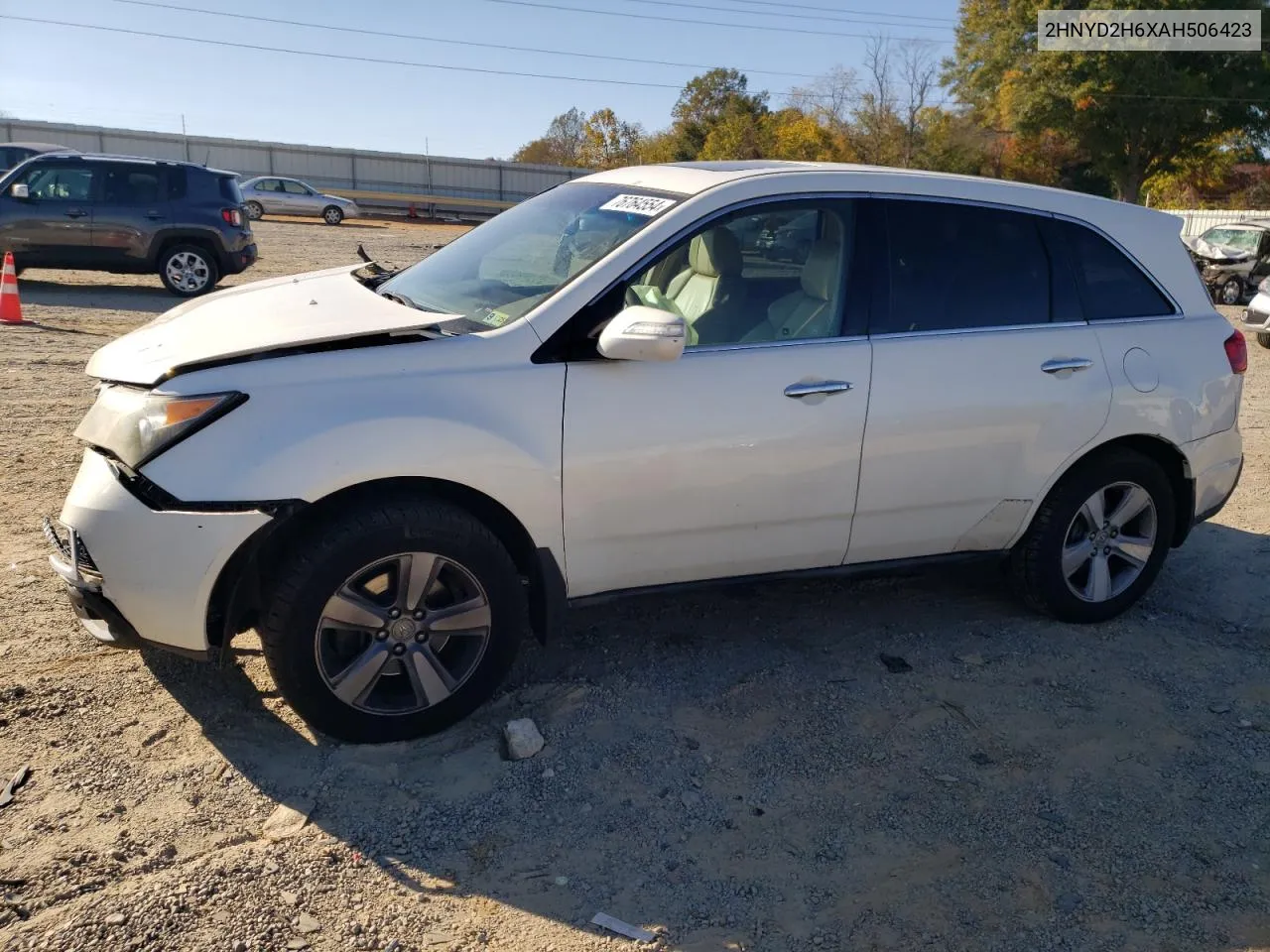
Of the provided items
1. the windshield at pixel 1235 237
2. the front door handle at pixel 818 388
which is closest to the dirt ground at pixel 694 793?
the front door handle at pixel 818 388

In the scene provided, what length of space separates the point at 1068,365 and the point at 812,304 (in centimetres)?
114

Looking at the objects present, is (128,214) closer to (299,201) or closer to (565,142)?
(299,201)

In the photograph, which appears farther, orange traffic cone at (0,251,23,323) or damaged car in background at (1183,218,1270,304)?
damaged car in background at (1183,218,1270,304)

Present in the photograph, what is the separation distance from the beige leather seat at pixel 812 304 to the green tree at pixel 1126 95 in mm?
34983

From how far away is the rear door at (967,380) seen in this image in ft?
13.1

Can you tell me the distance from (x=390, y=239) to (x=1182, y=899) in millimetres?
28293

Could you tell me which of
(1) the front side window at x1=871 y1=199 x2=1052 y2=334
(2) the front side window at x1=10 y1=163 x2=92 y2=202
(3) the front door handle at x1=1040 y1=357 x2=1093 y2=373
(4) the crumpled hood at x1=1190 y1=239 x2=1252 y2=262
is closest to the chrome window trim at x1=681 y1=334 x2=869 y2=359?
(1) the front side window at x1=871 y1=199 x2=1052 y2=334

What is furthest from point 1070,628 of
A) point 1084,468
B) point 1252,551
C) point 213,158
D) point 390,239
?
point 213,158

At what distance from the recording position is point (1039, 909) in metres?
2.89

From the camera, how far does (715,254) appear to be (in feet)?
12.8

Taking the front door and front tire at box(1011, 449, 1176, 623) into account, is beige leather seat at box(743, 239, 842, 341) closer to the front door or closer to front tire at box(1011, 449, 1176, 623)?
the front door

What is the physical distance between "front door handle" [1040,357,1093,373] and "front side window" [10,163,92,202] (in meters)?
13.6

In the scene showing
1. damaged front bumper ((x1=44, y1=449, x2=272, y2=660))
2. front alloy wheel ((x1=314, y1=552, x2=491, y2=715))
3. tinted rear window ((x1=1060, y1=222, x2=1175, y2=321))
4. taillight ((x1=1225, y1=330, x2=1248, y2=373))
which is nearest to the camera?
damaged front bumper ((x1=44, y1=449, x2=272, y2=660))

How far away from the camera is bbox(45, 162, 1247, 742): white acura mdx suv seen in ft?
10.5
